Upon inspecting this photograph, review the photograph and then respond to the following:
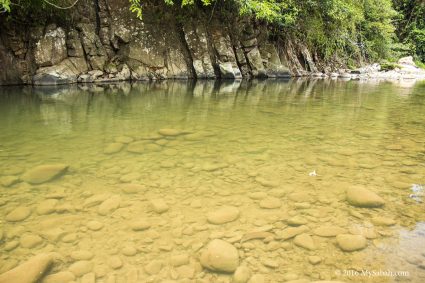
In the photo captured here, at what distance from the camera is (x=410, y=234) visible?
7.19 ft

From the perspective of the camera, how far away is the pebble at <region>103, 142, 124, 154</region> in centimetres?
395

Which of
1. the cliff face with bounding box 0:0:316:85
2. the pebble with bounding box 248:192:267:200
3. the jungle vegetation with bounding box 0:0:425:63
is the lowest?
the pebble with bounding box 248:192:267:200

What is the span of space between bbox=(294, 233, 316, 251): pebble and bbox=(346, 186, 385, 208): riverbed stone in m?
0.70

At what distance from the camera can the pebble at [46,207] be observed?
247 cm

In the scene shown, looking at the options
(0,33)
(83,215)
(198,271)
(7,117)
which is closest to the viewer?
(198,271)

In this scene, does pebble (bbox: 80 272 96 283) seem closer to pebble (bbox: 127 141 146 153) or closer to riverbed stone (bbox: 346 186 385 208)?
riverbed stone (bbox: 346 186 385 208)

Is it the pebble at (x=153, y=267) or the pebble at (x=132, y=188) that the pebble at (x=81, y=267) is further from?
the pebble at (x=132, y=188)

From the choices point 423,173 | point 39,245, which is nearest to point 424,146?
point 423,173

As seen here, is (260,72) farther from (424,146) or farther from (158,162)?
(158,162)

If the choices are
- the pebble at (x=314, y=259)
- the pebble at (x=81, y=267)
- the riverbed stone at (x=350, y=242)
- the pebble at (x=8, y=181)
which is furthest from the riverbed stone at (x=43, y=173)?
the riverbed stone at (x=350, y=242)

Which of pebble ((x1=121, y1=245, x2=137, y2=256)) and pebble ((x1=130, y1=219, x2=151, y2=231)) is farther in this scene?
pebble ((x1=130, y1=219, x2=151, y2=231))

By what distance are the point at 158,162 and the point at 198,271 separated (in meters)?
1.88

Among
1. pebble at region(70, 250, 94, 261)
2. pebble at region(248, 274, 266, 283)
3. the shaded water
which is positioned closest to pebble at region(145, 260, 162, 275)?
the shaded water

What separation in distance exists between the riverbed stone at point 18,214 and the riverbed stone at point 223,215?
4.43 feet
